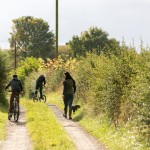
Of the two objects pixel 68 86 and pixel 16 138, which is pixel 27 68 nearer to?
pixel 68 86

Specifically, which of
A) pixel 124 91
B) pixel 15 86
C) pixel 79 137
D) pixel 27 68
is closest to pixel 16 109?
pixel 15 86

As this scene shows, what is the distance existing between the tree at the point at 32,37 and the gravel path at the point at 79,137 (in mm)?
68014

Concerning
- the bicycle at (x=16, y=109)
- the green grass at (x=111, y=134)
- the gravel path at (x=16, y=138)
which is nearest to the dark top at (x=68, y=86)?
the green grass at (x=111, y=134)

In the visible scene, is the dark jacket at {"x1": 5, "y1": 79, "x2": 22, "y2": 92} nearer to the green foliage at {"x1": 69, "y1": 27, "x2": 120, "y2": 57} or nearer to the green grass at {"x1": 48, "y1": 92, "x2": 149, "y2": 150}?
the green grass at {"x1": 48, "y1": 92, "x2": 149, "y2": 150}

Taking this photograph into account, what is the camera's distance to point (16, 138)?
47.4 ft

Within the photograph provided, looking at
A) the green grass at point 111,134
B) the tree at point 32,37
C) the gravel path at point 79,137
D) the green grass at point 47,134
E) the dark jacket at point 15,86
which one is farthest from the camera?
the tree at point 32,37

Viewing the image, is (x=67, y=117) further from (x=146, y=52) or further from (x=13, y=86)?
(x=146, y=52)

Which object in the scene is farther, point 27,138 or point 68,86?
point 68,86

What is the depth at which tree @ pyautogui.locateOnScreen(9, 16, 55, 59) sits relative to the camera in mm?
86812

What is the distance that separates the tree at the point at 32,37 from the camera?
86.8m

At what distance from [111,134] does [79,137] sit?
108cm

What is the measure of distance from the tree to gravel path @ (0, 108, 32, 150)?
6794 cm

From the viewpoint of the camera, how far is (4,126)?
683 inches

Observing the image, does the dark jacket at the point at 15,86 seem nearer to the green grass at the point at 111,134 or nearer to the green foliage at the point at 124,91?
the green grass at the point at 111,134
